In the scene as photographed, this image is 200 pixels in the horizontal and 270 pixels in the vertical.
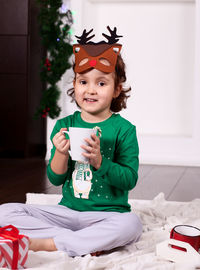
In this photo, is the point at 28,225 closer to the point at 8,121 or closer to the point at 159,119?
the point at 8,121

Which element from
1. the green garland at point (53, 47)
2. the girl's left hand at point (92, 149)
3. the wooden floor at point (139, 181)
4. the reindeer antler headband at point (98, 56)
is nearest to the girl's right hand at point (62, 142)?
the girl's left hand at point (92, 149)

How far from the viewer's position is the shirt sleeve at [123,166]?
48.3 inches

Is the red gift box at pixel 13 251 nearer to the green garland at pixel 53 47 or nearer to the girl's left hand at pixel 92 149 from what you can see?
the girl's left hand at pixel 92 149

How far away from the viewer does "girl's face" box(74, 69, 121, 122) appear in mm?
1287

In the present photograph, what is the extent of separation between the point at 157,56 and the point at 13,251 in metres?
2.84

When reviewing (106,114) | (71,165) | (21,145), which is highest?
(106,114)

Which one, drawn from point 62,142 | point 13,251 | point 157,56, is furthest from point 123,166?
point 157,56

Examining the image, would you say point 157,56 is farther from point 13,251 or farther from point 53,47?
point 13,251

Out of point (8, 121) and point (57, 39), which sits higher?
point (57, 39)

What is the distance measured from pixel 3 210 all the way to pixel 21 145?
209 cm

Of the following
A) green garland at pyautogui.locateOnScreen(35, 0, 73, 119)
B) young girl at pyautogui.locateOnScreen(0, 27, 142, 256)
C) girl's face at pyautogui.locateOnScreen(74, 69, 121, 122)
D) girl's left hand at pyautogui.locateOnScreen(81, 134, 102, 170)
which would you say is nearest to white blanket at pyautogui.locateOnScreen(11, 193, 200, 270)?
young girl at pyautogui.locateOnScreen(0, 27, 142, 256)

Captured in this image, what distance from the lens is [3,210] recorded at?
131cm

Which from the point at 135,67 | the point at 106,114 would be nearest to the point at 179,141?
the point at 135,67

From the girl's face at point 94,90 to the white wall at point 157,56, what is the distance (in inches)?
84.2
